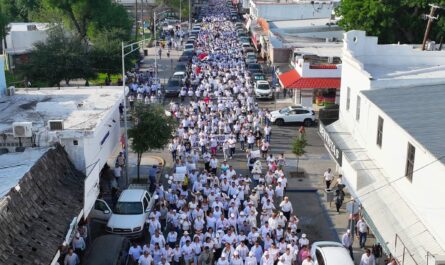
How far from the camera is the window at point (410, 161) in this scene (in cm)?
1678

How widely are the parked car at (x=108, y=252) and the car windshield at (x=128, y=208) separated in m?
2.66

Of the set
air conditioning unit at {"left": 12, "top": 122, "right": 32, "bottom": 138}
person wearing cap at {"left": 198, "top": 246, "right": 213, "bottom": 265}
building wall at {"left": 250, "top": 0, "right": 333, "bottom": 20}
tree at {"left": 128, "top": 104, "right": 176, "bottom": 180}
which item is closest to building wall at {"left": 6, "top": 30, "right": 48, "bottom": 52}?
tree at {"left": 128, "top": 104, "right": 176, "bottom": 180}

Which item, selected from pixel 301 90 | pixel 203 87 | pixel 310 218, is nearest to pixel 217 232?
pixel 310 218

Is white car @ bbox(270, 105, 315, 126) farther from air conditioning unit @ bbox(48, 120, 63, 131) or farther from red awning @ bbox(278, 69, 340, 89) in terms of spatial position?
air conditioning unit @ bbox(48, 120, 63, 131)

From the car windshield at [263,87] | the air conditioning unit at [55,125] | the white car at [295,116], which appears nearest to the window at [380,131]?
the air conditioning unit at [55,125]

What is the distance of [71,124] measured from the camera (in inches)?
805

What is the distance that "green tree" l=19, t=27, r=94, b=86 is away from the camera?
40.1 meters

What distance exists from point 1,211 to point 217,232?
6.72m

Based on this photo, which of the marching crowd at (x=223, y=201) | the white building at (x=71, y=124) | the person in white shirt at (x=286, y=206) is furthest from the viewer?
the person in white shirt at (x=286, y=206)

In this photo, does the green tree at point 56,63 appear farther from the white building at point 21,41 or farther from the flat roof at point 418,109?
the flat roof at point 418,109

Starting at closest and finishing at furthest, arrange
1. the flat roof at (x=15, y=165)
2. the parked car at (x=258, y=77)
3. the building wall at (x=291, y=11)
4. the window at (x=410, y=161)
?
1. the flat roof at (x=15, y=165)
2. the window at (x=410, y=161)
3. the parked car at (x=258, y=77)
4. the building wall at (x=291, y=11)

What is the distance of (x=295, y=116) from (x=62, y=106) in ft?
48.9

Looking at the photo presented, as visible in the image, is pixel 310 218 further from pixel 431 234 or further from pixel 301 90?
pixel 301 90

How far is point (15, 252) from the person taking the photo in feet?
44.5
